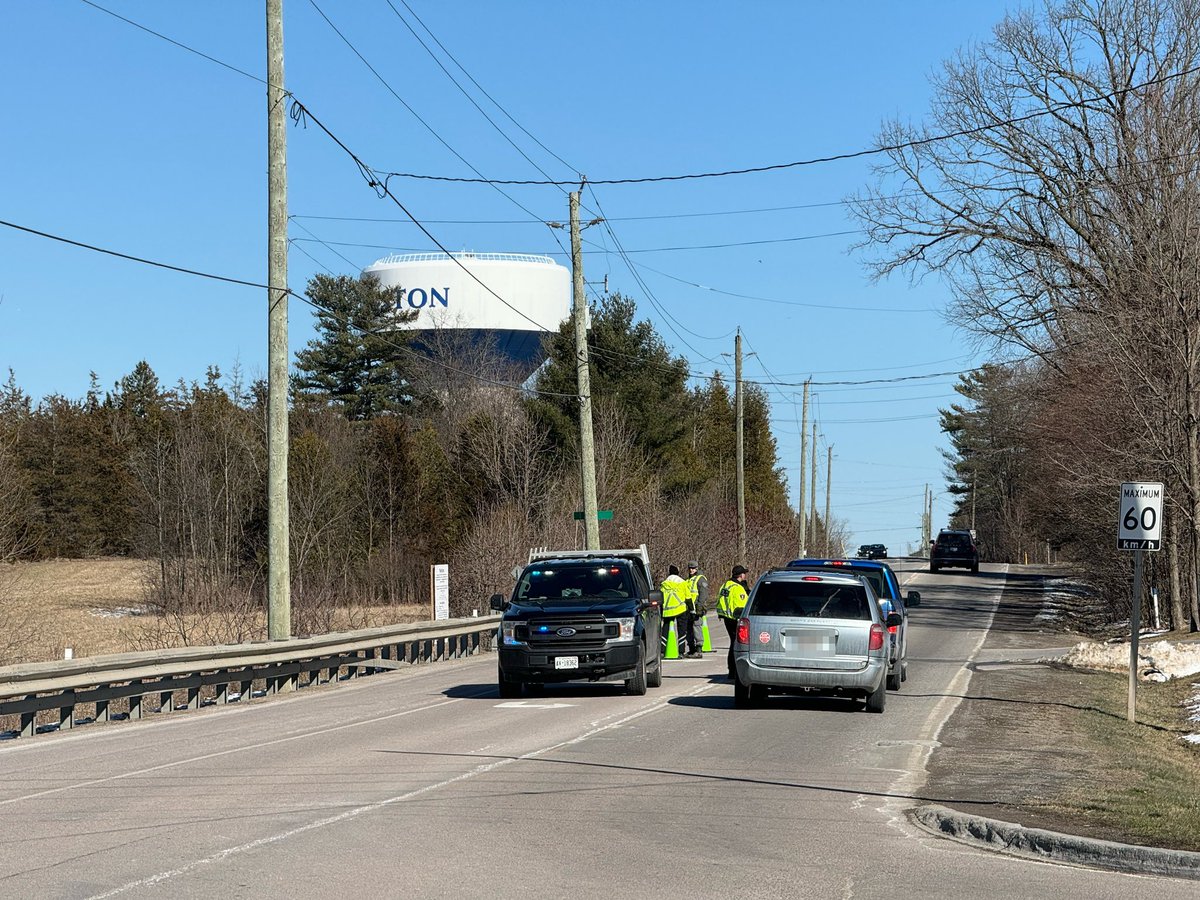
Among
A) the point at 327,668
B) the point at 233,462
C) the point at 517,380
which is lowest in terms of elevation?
the point at 327,668

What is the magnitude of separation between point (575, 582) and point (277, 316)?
684 centimetres

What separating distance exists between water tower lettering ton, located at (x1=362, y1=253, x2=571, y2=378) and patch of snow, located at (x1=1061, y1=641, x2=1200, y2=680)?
50.0 metres

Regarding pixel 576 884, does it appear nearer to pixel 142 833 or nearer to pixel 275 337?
pixel 142 833

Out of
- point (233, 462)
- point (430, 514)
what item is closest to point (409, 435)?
point (430, 514)

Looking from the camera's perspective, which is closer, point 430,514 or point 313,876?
point 313,876

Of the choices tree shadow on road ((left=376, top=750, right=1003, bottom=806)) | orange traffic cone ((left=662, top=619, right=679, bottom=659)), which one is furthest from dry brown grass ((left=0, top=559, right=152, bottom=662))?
tree shadow on road ((left=376, top=750, right=1003, bottom=806))

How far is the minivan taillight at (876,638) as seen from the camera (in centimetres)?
1734

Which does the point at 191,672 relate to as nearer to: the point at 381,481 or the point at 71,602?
the point at 71,602

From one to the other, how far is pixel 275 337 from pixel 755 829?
15.6 meters

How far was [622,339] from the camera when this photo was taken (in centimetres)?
6594

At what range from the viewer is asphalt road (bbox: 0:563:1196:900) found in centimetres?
812

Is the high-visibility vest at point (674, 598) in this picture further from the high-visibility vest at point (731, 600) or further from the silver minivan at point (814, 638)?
the silver minivan at point (814, 638)

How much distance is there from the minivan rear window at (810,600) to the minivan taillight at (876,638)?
0.20 metres

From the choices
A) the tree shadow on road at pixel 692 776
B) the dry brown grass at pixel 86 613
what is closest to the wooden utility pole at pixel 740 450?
the dry brown grass at pixel 86 613
